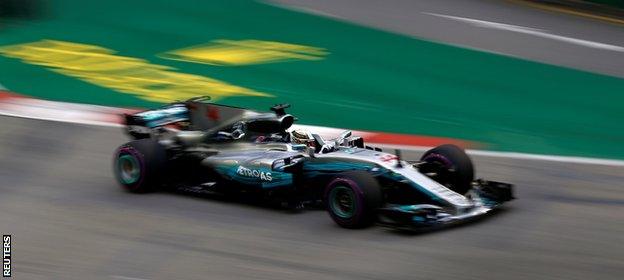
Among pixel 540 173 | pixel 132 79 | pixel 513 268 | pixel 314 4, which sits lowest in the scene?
pixel 513 268

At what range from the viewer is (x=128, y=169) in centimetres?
1129

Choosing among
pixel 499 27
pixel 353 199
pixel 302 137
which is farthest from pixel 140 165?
pixel 499 27

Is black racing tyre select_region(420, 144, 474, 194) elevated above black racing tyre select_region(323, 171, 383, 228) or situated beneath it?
elevated above

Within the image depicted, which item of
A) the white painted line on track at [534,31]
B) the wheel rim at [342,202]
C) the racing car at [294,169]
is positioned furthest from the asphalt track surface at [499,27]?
the wheel rim at [342,202]

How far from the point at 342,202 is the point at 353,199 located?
21cm

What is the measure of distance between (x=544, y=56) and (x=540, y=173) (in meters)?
5.13

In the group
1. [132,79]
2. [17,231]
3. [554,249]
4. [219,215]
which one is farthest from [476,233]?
[132,79]

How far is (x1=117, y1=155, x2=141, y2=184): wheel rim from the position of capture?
36.5 feet

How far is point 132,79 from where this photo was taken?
15.5 metres

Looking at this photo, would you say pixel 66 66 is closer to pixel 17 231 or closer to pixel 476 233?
pixel 17 231

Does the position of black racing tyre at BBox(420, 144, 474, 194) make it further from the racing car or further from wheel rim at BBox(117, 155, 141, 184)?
wheel rim at BBox(117, 155, 141, 184)

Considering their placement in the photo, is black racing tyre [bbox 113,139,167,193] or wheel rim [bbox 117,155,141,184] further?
wheel rim [bbox 117,155,141,184]

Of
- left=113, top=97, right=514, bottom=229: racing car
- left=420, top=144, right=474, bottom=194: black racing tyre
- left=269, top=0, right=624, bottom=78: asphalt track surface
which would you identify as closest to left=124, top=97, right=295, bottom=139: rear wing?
left=113, top=97, right=514, bottom=229: racing car

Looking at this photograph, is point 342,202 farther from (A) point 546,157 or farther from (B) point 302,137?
(A) point 546,157
